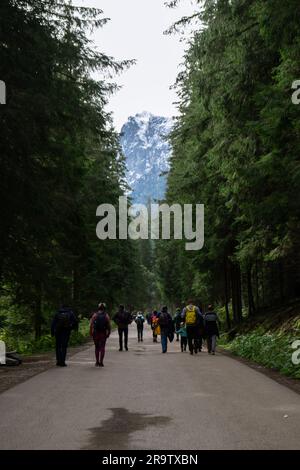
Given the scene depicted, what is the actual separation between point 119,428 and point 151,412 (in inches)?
49.9

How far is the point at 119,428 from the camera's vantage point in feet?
24.7

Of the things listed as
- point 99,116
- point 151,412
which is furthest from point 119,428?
point 99,116

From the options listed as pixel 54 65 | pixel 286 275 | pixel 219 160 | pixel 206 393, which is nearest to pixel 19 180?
pixel 54 65

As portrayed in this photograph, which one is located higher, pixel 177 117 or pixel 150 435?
pixel 177 117

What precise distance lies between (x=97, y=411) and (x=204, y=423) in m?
1.95

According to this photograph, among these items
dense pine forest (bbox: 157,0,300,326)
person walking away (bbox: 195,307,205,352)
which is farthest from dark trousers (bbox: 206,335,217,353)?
dense pine forest (bbox: 157,0,300,326)

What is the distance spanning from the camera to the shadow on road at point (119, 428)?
658cm

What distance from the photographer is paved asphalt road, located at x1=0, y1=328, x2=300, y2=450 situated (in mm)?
6734

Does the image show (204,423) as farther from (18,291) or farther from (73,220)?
(73,220)

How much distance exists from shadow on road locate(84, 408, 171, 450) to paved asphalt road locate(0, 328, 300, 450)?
1cm

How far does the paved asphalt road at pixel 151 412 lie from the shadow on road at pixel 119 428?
0.04ft

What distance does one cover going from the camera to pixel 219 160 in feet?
59.4

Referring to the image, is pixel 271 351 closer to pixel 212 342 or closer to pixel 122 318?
pixel 212 342

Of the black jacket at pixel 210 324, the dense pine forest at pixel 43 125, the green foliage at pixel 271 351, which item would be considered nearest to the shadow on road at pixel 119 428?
the green foliage at pixel 271 351
